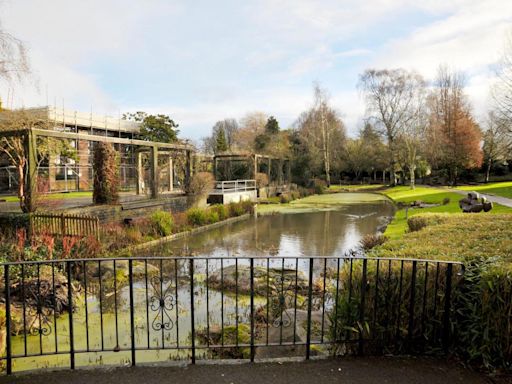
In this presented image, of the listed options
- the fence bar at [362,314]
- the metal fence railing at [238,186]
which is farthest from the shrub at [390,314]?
the metal fence railing at [238,186]

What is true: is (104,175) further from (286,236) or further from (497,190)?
(497,190)

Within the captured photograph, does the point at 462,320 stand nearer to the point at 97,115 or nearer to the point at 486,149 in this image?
the point at 97,115

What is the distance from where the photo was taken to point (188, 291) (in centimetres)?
736

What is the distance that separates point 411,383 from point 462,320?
0.92 meters

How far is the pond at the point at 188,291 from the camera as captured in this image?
13.9 feet

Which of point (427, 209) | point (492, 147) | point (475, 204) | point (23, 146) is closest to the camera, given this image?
point (475, 204)

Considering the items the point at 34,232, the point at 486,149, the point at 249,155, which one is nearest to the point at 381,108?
the point at 486,149

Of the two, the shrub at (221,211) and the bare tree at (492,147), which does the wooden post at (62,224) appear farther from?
the bare tree at (492,147)

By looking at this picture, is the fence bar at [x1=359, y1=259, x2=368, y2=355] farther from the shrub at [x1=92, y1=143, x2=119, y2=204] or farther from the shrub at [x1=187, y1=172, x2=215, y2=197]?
the shrub at [x1=187, y1=172, x2=215, y2=197]

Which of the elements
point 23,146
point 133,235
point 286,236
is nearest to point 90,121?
point 23,146

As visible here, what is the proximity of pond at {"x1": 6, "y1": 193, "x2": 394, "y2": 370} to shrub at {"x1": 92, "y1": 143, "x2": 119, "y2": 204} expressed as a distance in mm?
3079

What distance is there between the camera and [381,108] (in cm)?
3675

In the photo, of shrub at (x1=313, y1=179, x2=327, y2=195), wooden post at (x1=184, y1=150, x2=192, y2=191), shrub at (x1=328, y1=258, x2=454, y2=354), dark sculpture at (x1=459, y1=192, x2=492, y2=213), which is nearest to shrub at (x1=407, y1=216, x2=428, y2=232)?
dark sculpture at (x1=459, y1=192, x2=492, y2=213)

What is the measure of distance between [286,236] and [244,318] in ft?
26.6
